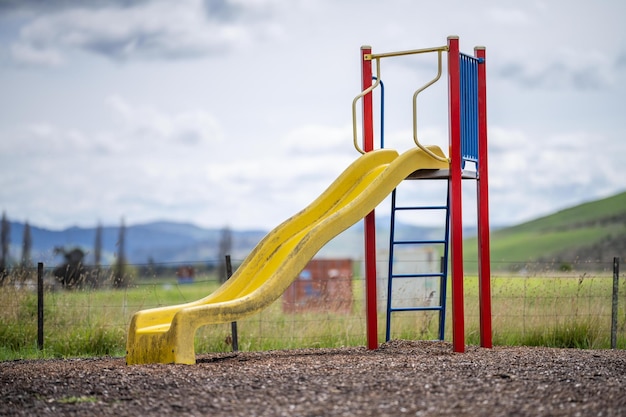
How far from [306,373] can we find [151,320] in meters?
2.12

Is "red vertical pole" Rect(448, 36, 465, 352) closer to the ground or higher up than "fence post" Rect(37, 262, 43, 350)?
higher up

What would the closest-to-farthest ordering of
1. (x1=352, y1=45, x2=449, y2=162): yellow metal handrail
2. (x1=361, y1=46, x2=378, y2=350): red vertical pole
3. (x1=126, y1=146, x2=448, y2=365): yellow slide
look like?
(x1=126, y1=146, x2=448, y2=365): yellow slide → (x1=352, y1=45, x2=449, y2=162): yellow metal handrail → (x1=361, y1=46, x2=378, y2=350): red vertical pole

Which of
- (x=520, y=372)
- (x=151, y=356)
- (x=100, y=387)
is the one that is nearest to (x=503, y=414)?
(x=520, y=372)

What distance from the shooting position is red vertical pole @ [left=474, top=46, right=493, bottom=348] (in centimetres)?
988

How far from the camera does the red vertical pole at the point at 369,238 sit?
10156 millimetres

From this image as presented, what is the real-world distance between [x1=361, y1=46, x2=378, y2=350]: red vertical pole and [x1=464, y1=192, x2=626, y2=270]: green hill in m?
51.3

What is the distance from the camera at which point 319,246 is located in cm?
906

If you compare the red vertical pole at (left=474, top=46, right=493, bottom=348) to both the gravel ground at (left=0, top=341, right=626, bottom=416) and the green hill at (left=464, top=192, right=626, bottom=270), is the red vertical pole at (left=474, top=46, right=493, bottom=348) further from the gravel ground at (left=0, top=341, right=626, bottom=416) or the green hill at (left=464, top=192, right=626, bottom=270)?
the green hill at (left=464, top=192, right=626, bottom=270)

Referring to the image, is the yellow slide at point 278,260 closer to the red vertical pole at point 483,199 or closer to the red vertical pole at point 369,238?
the red vertical pole at point 369,238

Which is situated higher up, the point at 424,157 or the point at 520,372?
the point at 424,157

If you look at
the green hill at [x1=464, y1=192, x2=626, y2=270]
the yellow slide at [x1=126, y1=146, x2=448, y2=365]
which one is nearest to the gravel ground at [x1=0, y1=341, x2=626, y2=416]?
the yellow slide at [x1=126, y1=146, x2=448, y2=365]

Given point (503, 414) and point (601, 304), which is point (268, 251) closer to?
point (503, 414)

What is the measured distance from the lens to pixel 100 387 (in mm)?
6977

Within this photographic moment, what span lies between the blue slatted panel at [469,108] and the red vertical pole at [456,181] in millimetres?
228
